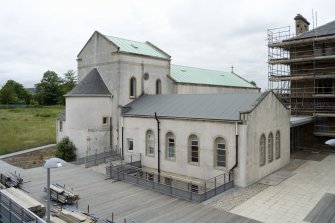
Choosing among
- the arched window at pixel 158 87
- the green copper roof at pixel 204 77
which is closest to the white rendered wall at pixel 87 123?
the arched window at pixel 158 87

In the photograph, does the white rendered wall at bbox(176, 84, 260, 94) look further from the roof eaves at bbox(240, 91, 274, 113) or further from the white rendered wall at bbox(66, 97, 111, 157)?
the roof eaves at bbox(240, 91, 274, 113)

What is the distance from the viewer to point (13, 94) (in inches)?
4456

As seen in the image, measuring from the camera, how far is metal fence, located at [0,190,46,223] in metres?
11.9

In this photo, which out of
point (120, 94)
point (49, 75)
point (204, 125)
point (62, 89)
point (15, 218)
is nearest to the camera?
point (15, 218)

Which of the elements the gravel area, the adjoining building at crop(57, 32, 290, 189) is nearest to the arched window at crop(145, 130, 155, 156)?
the adjoining building at crop(57, 32, 290, 189)

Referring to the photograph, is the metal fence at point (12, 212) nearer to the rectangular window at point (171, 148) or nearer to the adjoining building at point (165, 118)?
the adjoining building at point (165, 118)

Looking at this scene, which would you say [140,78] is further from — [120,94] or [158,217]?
[158,217]

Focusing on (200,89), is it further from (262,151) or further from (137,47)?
(262,151)

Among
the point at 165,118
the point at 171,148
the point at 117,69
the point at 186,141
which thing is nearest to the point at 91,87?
the point at 117,69

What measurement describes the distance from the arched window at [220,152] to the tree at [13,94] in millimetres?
108759

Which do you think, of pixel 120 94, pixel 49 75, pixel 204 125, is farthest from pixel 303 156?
pixel 49 75

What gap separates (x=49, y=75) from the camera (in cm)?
11469

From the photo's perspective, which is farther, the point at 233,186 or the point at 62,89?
the point at 62,89

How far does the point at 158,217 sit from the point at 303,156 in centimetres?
1973
